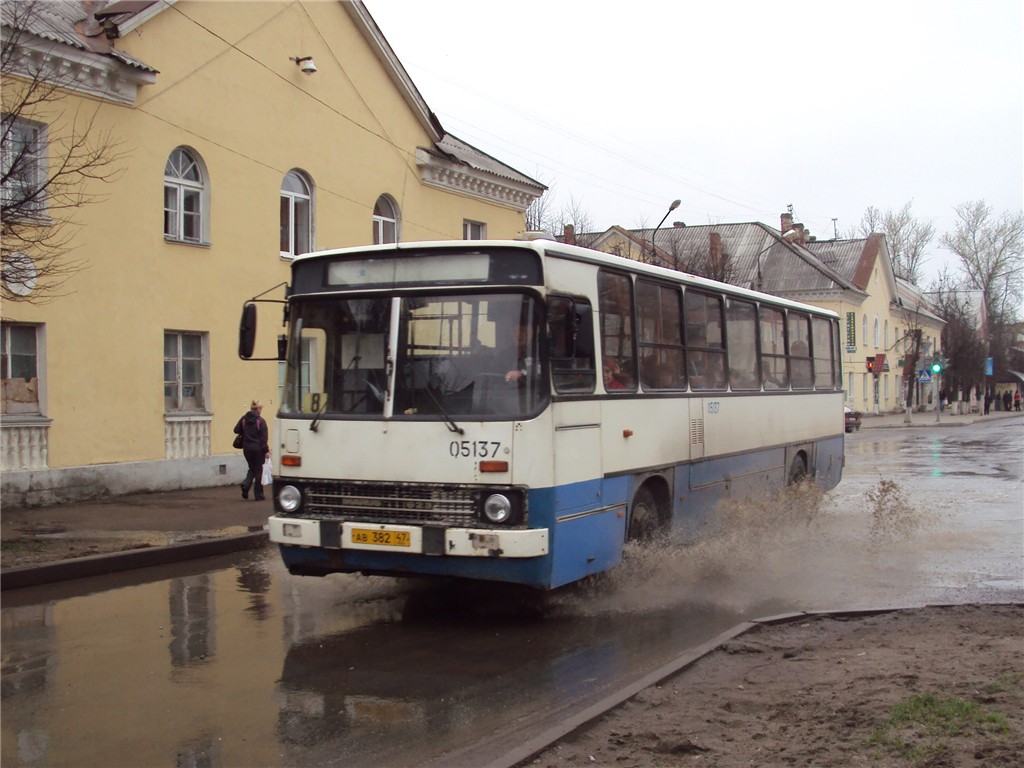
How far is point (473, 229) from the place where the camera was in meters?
27.8

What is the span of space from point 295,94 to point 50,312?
7.54 metres

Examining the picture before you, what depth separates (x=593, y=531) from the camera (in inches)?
337

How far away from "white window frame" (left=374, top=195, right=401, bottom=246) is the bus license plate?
660 inches

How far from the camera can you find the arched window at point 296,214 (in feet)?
71.1

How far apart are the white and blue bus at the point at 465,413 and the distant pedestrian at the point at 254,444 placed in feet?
25.3

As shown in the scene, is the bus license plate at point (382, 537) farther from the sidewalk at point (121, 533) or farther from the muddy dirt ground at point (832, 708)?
the sidewalk at point (121, 533)

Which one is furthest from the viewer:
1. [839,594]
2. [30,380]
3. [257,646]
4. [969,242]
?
[969,242]

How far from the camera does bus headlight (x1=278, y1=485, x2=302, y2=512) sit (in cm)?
857

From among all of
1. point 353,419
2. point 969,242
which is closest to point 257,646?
point 353,419

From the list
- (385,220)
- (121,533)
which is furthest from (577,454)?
(385,220)

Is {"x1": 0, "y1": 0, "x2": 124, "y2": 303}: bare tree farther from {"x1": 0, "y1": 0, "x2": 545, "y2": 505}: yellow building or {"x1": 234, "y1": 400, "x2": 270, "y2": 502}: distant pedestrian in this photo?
{"x1": 234, "y1": 400, "x2": 270, "y2": 502}: distant pedestrian

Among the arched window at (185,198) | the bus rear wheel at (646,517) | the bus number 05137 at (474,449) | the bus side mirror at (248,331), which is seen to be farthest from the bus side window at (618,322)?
the arched window at (185,198)

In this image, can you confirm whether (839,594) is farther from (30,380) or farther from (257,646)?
(30,380)

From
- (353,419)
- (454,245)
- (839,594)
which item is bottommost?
(839,594)
